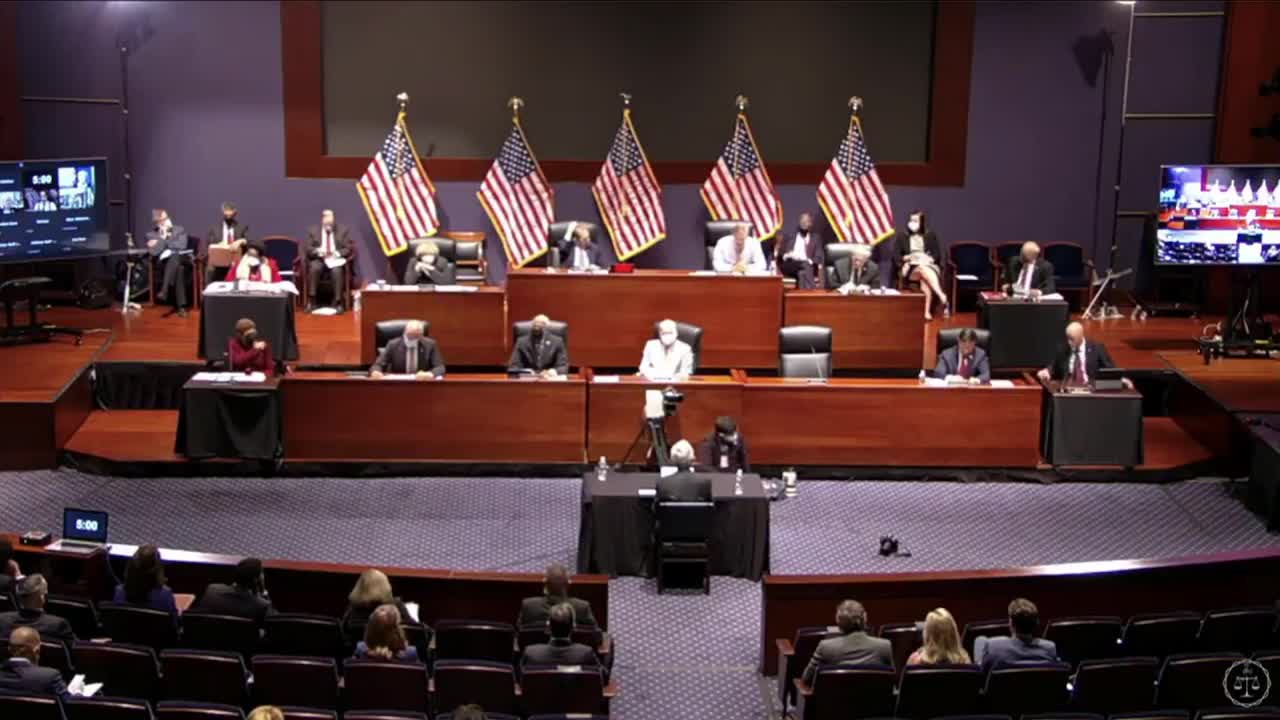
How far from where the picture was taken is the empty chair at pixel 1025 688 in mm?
8023

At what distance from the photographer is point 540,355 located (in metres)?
14.0

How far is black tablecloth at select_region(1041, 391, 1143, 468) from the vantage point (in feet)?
44.9

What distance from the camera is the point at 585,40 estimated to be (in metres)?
18.2

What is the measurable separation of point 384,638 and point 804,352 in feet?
21.9

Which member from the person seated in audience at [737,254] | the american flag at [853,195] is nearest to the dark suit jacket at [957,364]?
the person seated in audience at [737,254]

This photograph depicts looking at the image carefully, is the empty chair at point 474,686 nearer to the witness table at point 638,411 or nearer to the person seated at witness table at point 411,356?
the witness table at point 638,411

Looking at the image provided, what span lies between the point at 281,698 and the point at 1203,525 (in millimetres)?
7690

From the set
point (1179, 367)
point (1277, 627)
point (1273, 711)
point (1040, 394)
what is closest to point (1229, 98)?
point (1179, 367)

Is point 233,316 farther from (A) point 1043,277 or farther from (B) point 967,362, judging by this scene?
(A) point 1043,277

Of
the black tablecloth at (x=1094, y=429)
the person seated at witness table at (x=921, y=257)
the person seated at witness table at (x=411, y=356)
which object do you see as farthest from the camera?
the person seated at witness table at (x=921, y=257)

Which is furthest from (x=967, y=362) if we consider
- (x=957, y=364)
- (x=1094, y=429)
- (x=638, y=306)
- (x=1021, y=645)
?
(x=1021, y=645)

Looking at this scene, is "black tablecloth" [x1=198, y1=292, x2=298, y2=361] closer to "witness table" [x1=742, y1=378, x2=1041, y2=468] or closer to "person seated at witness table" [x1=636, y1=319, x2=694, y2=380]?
"person seated at witness table" [x1=636, y1=319, x2=694, y2=380]

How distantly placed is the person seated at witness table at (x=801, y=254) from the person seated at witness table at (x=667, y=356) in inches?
125

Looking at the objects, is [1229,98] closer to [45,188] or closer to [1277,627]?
[1277,627]
